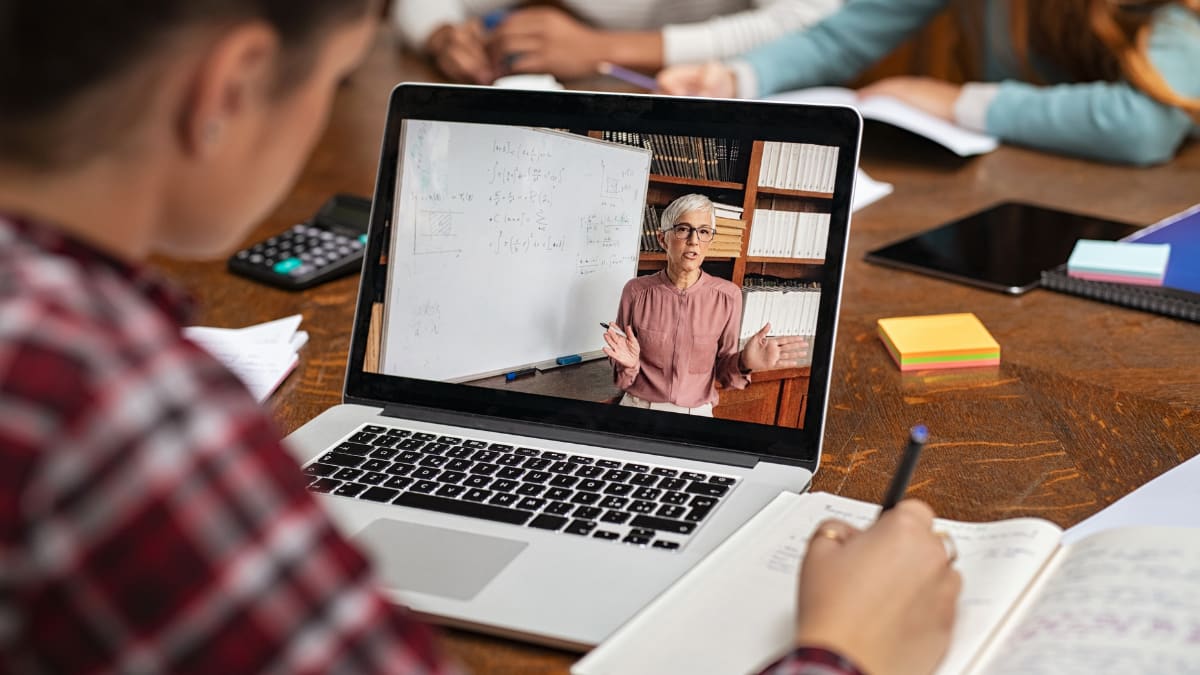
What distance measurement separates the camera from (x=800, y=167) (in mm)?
773

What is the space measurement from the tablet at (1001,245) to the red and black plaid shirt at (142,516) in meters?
0.87

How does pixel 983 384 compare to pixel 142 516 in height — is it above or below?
below

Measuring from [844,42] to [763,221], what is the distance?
3.71 feet

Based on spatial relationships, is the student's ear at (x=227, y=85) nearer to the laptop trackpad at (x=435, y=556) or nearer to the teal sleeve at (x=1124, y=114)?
the laptop trackpad at (x=435, y=556)

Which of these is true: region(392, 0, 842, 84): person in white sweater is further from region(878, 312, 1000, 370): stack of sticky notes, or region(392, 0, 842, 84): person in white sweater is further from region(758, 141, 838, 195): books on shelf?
region(758, 141, 838, 195): books on shelf

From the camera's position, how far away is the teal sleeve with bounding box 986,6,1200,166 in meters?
1.42

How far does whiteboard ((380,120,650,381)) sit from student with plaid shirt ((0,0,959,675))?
A: 14.8 inches

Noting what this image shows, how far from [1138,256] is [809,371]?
495 millimetres

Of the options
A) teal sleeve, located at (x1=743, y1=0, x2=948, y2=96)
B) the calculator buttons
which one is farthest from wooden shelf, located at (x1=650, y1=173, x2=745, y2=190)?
teal sleeve, located at (x1=743, y1=0, x2=948, y2=96)

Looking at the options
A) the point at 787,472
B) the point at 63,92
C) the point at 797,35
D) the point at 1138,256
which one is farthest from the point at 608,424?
the point at 797,35

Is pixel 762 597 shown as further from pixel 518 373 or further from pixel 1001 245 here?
pixel 1001 245

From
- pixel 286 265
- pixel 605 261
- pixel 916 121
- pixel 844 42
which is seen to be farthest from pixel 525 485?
pixel 844 42

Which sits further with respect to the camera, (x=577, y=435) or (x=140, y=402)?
(x=577, y=435)

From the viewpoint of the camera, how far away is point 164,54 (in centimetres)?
37
